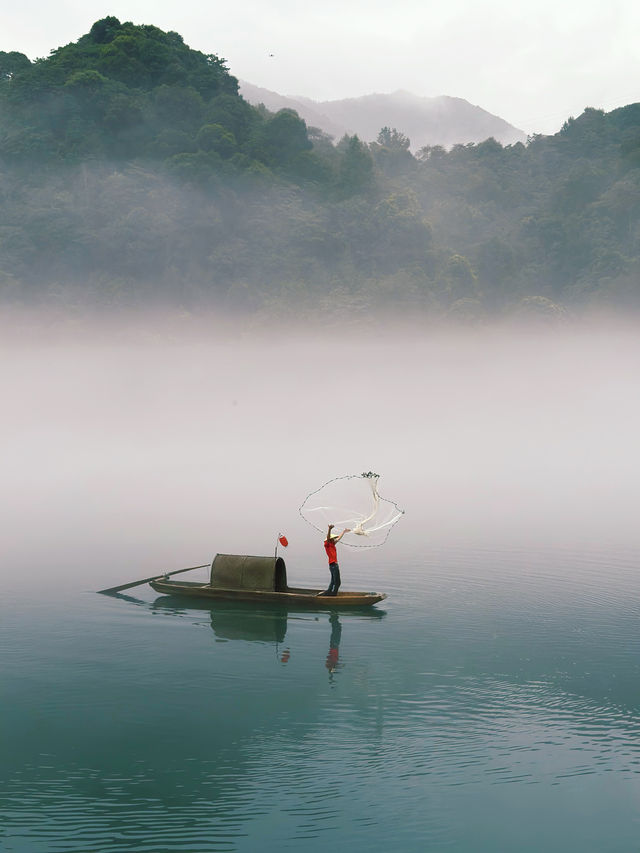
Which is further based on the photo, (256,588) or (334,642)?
(256,588)

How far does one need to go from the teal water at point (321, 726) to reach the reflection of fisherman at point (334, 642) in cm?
16

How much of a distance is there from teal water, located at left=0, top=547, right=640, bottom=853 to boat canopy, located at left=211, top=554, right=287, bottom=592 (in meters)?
1.53

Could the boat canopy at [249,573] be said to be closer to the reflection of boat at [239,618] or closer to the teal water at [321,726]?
the reflection of boat at [239,618]

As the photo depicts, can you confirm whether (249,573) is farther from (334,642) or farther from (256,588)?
(334,642)

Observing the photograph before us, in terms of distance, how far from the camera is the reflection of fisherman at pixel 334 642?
3769cm

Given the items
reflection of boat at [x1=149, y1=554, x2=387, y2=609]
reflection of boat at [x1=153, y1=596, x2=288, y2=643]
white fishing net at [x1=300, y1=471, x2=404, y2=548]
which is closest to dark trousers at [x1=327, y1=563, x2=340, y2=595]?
reflection of boat at [x1=149, y1=554, x2=387, y2=609]

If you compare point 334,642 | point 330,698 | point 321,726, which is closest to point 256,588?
point 334,642

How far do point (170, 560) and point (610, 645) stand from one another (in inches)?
1290

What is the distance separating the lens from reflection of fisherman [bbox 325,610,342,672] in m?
37.7

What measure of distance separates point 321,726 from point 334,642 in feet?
36.6

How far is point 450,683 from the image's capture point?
Answer: 34.7m

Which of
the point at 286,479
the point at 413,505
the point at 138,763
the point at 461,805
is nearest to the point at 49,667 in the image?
the point at 138,763

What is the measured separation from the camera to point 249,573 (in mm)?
46438

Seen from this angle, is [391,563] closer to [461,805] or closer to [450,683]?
[450,683]
